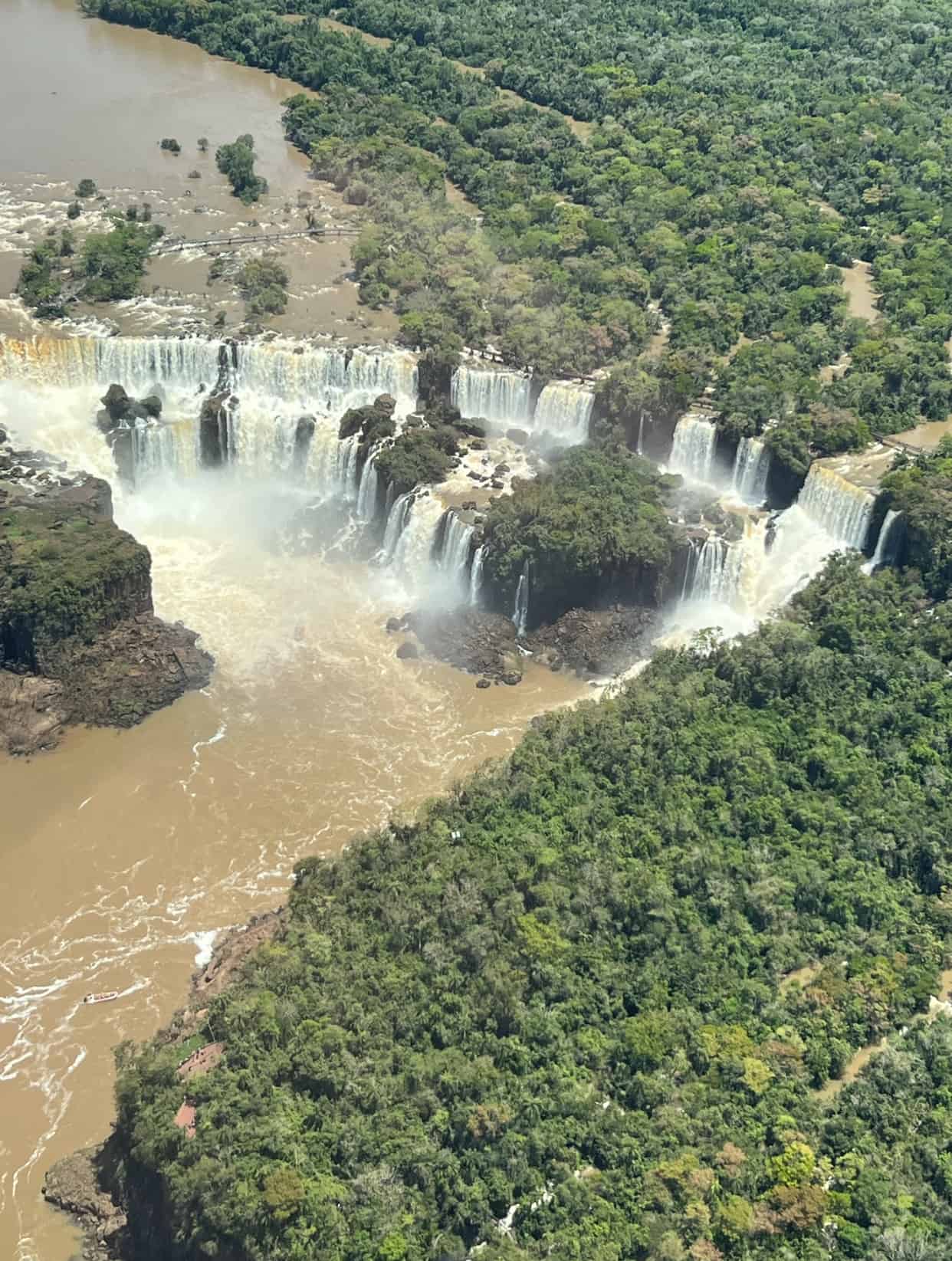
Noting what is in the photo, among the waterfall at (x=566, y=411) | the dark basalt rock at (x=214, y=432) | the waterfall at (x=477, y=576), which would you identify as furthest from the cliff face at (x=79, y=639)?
the waterfall at (x=566, y=411)

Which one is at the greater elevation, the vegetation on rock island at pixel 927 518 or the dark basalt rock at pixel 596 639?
the vegetation on rock island at pixel 927 518

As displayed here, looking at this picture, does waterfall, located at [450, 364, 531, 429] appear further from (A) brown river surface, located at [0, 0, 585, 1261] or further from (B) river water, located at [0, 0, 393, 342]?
(A) brown river surface, located at [0, 0, 585, 1261]

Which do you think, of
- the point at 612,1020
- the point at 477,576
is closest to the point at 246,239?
the point at 477,576

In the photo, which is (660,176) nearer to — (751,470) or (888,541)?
(751,470)

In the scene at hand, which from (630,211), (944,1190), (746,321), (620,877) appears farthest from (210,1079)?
(630,211)

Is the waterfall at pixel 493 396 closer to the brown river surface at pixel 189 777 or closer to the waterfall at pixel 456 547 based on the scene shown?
the brown river surface at pixel 189 777

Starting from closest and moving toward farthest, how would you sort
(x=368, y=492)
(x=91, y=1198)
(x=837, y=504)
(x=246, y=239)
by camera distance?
(x=91, y=1198)
(x=837, y=504)
(x=368, y=492)
(x=246, y=239)
